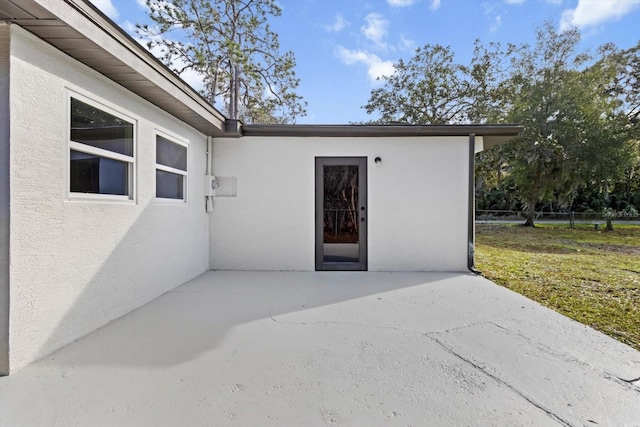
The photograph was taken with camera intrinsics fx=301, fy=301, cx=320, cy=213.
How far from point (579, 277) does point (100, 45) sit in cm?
767

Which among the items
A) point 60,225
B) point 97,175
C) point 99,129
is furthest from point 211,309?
point 99,129

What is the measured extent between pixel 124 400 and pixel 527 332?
3.61 metres

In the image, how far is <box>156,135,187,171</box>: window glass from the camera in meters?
4.30

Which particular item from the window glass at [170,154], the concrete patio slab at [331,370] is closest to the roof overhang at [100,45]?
the window glass at [170,154]

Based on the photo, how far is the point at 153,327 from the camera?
317cm

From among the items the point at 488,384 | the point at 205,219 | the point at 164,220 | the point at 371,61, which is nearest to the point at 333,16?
the point at 371,61

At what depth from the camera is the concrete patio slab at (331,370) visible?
1.88 metres

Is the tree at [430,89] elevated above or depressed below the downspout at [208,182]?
above

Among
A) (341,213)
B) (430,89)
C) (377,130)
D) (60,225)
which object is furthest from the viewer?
(430,89)

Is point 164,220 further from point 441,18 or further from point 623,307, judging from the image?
point 441,18

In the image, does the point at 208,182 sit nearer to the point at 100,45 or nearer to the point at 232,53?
the point at 100,45

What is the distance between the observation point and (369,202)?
19.0 feet

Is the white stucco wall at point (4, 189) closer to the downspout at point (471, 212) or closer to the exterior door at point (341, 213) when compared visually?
the exterior door at point (341, 213)

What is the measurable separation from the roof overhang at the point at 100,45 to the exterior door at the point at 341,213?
2.84 meters
